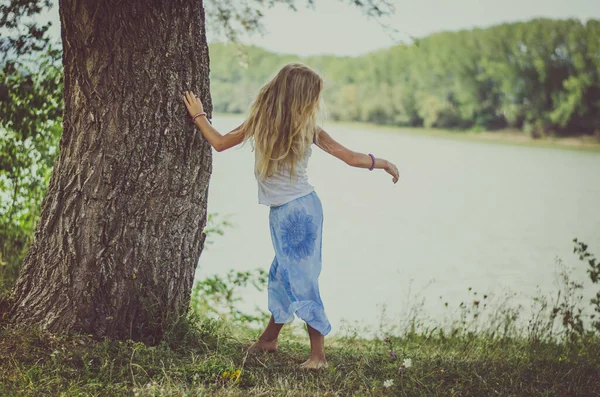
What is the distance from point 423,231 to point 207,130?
369 inches

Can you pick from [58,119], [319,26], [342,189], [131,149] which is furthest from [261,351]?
[319,26]

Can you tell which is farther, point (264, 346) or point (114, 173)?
point (264, 346)

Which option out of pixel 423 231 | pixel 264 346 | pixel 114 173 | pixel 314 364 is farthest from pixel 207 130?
pixel 423 231

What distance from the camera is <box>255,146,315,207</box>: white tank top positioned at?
3439mm

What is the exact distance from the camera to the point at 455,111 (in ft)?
145

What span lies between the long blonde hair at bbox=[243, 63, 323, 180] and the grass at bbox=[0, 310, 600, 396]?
3.32 feet

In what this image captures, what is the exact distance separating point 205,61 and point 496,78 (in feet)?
152

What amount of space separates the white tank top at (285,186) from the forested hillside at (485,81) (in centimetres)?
3423

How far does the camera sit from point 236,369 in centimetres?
317

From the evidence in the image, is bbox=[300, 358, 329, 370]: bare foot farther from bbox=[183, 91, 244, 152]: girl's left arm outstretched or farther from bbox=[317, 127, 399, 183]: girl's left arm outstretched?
bbox=[183, 91, 244, 152]: girl's left arm outstretched

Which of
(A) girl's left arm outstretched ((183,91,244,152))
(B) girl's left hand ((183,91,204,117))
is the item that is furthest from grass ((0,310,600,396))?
(B) girl's left hand ((183,91,204,117))

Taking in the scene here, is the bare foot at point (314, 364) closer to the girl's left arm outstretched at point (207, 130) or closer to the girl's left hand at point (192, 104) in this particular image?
the girl's left arm outstretched at point (207, 130)

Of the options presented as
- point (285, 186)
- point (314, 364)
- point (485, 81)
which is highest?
point (485, 81)

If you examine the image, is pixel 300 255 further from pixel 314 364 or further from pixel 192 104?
pixel 192 104
